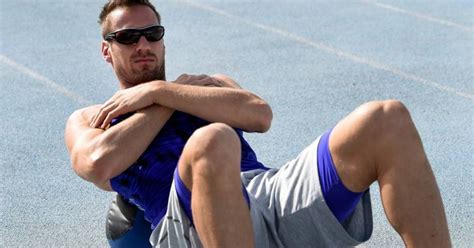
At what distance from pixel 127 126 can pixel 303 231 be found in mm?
730

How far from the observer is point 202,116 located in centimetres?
380

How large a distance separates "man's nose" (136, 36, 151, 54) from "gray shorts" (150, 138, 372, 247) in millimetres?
795

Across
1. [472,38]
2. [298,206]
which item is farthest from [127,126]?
[472,38]

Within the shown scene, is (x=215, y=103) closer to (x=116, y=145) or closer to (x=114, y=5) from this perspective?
(x=116, y=145)

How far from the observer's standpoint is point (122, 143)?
3.68 meters

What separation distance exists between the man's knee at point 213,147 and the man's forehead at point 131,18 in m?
0.93

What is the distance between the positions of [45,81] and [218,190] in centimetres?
371

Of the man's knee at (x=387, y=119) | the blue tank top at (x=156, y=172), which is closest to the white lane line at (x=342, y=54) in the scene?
the blue tank top at (x=156, y=172)

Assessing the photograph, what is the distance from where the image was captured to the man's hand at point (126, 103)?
151 inches

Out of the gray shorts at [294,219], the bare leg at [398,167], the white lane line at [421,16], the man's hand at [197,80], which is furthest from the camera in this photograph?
the white lane line at [421,16]

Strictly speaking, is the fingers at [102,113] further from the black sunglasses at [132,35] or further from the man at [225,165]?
the black sunglasses at [132,35]

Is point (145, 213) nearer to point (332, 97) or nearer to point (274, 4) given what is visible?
point (332, 97)

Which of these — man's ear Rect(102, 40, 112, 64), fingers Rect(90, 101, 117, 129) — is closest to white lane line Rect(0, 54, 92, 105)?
man's ear Rect(102, 40, 112, 64)

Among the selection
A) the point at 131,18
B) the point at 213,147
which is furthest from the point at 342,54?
the point at 213,147
